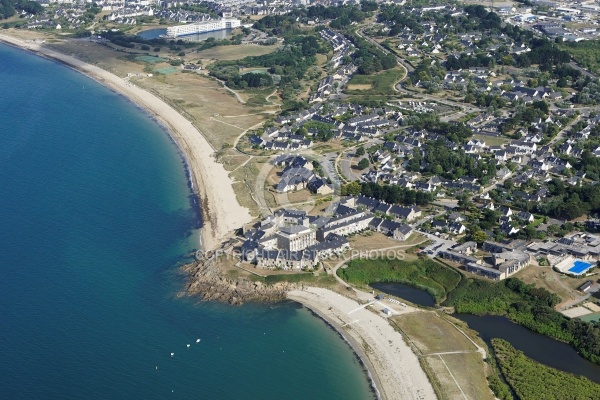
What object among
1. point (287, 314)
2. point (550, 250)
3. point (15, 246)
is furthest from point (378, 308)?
point (15, 246)

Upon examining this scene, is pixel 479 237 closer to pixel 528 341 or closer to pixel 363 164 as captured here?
pixel 528 341

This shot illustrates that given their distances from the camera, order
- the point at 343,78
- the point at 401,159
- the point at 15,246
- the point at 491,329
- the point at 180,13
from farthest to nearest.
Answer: the point at 180,13 < the point at 343,78 < the point at 401,159 < the point at 15,246 < the point at 491,329

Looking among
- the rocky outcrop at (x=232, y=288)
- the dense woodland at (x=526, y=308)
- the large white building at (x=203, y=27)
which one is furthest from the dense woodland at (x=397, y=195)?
the large white building at (x=203, y=27)

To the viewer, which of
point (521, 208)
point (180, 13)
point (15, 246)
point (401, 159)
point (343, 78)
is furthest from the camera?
point (180, 13)

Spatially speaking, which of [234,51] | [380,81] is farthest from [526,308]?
[234,51]

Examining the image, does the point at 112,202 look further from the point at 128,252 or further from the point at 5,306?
the point at 5,306

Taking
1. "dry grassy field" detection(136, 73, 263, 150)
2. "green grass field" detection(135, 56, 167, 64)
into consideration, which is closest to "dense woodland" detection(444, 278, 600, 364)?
"dry grassy field" detection(136, 73, 263, 150)

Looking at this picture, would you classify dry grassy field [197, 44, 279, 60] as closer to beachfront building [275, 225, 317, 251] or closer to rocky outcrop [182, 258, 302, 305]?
beachfront building [275, 225, 317, 251]
